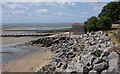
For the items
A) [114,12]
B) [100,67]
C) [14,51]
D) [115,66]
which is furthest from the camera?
[114,12]

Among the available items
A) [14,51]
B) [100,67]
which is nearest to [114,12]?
[14,51]

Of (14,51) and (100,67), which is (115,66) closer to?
(100,67)

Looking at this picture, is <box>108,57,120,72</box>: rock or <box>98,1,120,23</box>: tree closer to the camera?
<box>108,57,120,72</box>: rock

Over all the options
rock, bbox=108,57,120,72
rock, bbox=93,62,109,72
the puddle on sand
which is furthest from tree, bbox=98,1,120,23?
rock, bbox=93,62,109,72

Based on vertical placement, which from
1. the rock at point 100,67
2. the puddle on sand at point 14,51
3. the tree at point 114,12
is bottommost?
the puddle on sand at point 14,51

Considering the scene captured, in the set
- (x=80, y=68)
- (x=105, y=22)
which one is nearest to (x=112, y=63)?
(x=80, y=68)

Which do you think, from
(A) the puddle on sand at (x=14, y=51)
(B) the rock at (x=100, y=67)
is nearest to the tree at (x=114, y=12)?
(A) the puddle on sand at (x=14, y=51)

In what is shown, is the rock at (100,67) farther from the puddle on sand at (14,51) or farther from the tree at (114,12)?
the tree at (114,12)

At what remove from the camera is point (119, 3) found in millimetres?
38188

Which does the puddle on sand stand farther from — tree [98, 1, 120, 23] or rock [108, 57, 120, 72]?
tree [98, 1, 120, 23]

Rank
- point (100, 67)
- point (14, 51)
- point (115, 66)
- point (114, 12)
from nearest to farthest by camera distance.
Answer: point (115, 66), point (100, 67), point (14, 51), point (114, 12)

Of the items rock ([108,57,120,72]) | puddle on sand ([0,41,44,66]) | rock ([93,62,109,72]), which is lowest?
puddle on sand ([0,41,44,66])

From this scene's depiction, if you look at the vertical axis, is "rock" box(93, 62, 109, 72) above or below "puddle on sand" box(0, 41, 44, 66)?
above

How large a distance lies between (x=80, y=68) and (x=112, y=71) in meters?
2.11
